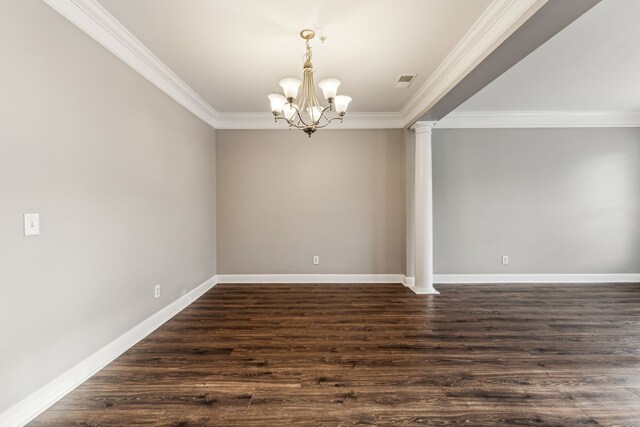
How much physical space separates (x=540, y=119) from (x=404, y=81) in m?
2.78

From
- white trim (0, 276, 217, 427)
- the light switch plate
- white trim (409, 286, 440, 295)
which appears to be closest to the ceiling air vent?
white trim (409, 286, 440, 295)

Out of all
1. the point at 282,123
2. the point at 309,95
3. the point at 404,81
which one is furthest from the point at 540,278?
the point at 282,123

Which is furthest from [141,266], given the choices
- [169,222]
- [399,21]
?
[399,21]

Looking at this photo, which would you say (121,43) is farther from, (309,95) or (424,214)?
(424,214)

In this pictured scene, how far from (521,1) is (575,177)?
3939mm

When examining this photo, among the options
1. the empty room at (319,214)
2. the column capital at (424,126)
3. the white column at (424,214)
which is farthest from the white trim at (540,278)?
the column capital at (424,126)

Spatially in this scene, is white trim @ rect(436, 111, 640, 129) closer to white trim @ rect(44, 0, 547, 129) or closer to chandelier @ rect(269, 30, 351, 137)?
white trim @ rect(44, 0, 547, 129)

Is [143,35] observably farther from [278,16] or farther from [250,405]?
[250,405]

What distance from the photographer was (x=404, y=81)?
10.8ft

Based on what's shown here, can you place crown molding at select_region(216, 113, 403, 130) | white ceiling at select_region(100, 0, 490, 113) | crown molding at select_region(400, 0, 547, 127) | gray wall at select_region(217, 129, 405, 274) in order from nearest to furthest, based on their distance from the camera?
1. crown molding at select_region(400, 0, 547, 127)
2. white ceiling at select_region(100, 0, 490, 113)
3. crown molding at select_region(216, 113, 403, 130)
4. gray wall at select_region(217, 129, 405, 274)

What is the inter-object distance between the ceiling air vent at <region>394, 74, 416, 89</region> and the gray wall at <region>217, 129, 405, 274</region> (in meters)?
1.17

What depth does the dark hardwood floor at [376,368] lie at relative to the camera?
1692mm

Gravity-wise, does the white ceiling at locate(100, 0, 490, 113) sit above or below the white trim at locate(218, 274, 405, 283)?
above

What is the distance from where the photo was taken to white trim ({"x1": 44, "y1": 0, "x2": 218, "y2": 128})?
194 centimetres
